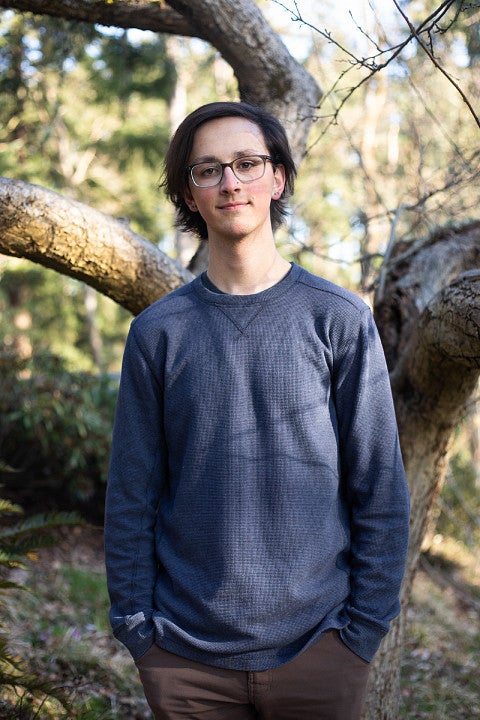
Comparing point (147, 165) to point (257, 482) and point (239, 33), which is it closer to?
point (239, 33)

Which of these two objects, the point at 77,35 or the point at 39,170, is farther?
the point at 39,170

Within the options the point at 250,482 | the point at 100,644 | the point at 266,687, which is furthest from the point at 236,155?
the point at 100,644

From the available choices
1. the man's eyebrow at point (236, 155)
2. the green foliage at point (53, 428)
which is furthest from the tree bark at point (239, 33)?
the green foliage at point (53, 428)

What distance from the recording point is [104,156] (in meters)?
16.8

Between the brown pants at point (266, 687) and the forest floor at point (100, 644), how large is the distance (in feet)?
2.69

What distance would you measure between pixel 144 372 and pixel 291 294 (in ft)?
1.49

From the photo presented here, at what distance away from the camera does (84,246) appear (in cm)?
268

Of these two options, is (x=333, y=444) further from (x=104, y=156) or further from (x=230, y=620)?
(x=104, y=156)

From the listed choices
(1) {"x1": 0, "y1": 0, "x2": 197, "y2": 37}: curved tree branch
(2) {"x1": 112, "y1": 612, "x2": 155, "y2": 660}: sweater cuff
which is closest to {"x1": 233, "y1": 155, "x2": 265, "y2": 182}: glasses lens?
(2) {"x1": 112, "y1": 612, "x2": 155, "y2": 660}: sweater cuff

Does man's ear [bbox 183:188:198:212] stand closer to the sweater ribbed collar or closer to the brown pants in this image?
the sweater ribbed collar

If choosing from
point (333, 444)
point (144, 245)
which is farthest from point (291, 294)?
point (144, 245)

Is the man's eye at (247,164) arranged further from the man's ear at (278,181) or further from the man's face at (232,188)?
the man's ear at (278,181)

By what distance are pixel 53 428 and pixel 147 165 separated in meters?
9.56

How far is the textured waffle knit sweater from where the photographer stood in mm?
1795
